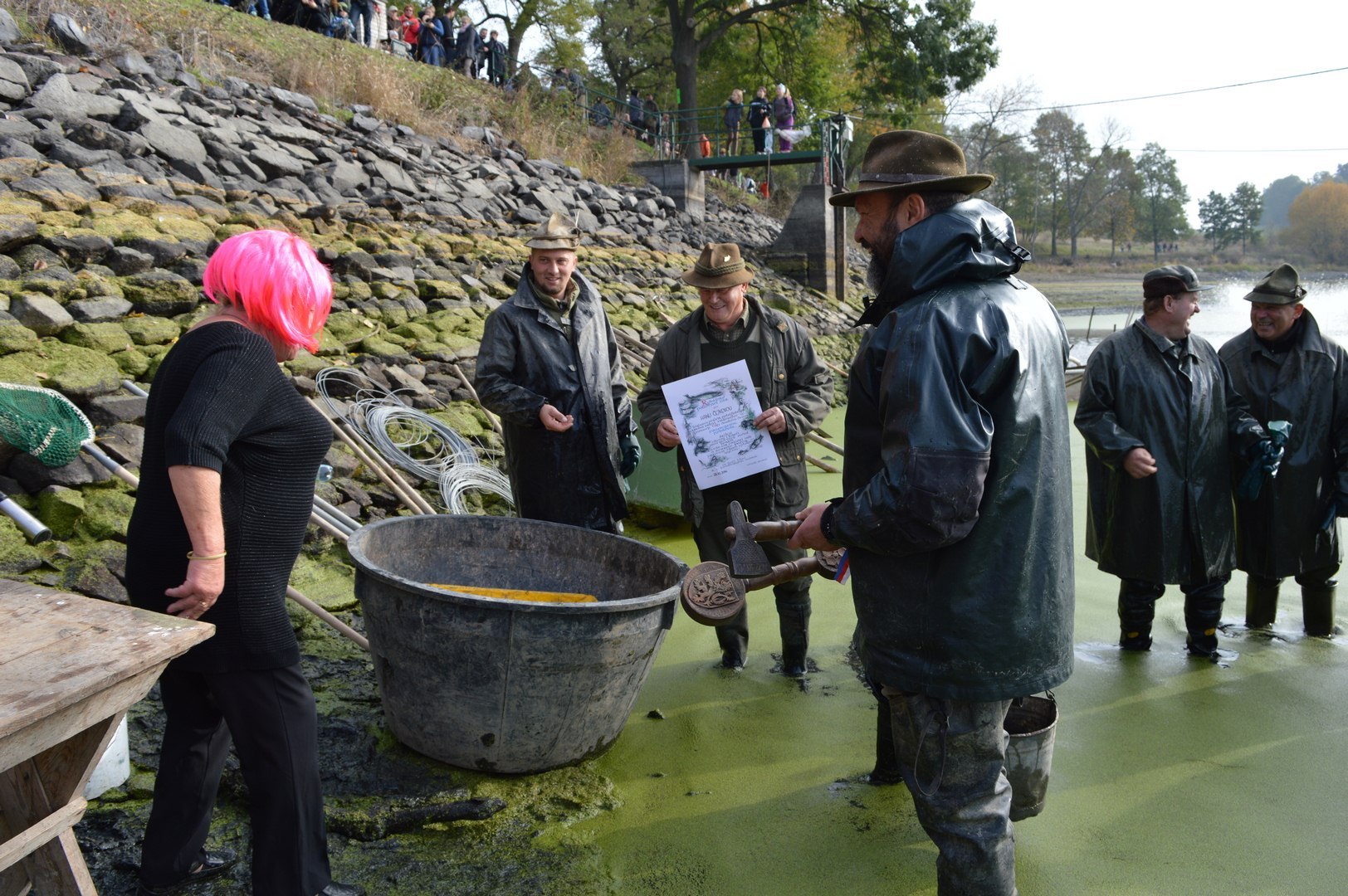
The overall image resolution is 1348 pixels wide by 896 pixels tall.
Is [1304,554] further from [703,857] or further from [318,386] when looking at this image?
[318,386]

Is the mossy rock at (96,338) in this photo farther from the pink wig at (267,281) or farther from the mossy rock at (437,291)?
the pink wig at (267,281)

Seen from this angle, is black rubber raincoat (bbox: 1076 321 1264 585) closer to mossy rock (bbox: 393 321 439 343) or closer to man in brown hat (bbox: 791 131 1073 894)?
man in brown hat (bbox: 791 131 1073 894)

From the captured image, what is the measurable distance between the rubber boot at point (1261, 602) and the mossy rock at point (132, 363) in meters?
6.63

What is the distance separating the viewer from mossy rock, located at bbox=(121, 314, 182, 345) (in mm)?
6625

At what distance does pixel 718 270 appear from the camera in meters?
4.56

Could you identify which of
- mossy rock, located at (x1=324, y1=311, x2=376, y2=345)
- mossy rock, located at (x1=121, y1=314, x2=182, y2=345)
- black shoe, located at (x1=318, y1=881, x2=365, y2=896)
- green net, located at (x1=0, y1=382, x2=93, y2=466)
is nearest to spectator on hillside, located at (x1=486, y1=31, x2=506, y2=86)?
mossy rock, located at (x1=324, y1=311, x2=376, y2=345)

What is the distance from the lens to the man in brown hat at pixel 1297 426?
5.09 metres

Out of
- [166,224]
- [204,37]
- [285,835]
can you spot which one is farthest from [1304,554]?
[204,37]

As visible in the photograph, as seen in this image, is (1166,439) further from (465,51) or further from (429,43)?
(465,51)

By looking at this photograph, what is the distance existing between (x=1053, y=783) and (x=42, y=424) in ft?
15.6

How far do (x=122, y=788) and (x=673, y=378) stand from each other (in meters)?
2.78

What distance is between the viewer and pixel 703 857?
3.33 metres

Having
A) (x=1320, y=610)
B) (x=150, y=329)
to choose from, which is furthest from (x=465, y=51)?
(x=1320, y=610)

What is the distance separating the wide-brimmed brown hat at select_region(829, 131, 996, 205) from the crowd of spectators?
20.5 metres
